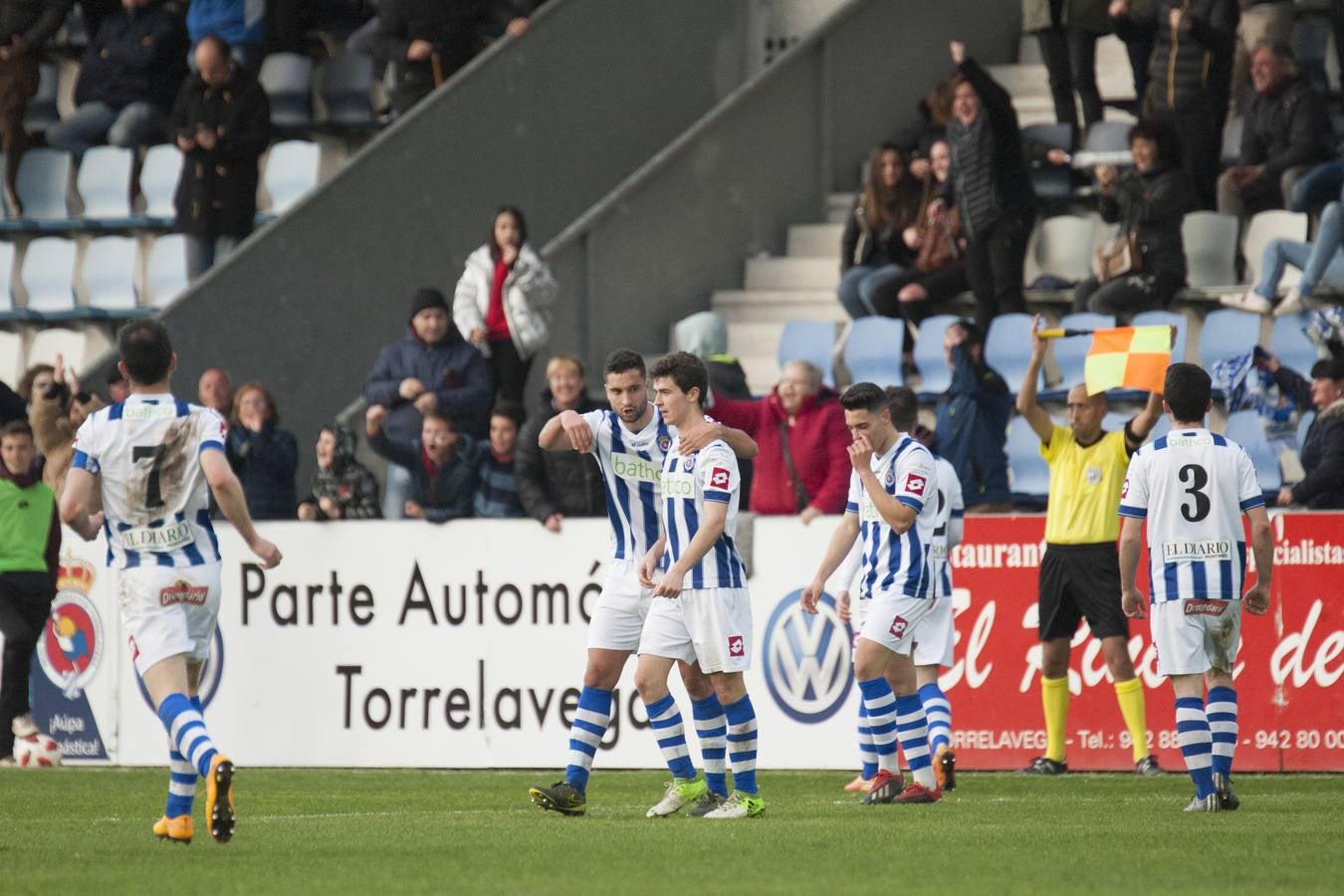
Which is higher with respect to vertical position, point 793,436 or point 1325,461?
point 793,436

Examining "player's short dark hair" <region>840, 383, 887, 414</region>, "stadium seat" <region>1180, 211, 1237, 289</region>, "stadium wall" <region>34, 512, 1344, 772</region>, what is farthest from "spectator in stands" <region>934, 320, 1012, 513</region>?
"player's short dark hair" <region>840, 383, 887, 414</region>

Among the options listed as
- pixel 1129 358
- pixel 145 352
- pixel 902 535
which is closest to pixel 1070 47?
pixel 1129 358

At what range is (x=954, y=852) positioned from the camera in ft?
28.6

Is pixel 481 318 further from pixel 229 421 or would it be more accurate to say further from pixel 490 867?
pixel 490 867

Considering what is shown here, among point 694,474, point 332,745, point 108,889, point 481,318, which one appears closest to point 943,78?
point 481,318

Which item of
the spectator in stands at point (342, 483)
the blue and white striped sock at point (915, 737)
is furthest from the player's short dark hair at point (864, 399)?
the spectator in stands at point (342, 483)

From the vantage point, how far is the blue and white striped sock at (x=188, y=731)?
8766 millimetres

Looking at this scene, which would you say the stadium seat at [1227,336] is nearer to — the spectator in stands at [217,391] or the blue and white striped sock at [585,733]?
the spectator in stands at [217,391]

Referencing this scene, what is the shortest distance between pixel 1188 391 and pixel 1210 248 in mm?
7152

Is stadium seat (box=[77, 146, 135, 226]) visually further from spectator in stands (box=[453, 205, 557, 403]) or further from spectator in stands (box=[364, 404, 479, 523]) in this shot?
spectator in stands (box=[364, 404, 479, 523])

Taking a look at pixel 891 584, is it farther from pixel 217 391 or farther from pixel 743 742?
pixel 217 391

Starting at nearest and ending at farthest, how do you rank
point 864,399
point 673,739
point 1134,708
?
point 673,739
point 864,399
point 1134,708

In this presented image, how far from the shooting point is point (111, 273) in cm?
2183

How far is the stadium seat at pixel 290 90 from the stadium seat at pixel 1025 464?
345 inches
